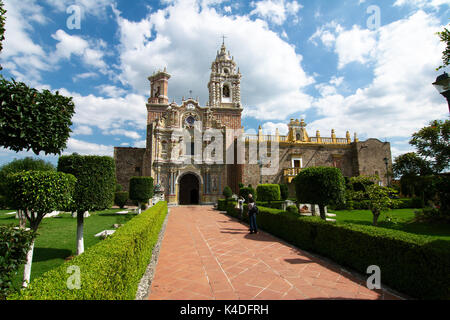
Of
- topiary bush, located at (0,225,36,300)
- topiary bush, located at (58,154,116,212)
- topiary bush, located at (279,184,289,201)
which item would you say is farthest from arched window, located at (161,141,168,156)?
topiary bush, located at (0,225,36,300)

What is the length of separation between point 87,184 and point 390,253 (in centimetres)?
868

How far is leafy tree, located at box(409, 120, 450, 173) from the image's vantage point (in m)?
16.2

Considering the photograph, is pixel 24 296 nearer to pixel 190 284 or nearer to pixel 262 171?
pixel 190 284

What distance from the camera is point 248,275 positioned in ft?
16.0

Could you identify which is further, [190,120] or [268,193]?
[190,120]

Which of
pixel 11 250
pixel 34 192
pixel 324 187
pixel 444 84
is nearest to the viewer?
pixel 11 250

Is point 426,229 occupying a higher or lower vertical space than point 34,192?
lower

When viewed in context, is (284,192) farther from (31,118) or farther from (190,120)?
(31,118)

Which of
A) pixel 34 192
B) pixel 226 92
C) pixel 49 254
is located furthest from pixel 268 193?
pixel 226 92

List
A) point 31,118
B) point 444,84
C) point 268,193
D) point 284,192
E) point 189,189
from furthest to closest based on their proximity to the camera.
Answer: point 189,189, point 284,192, point 268,193, point 31,118, point 444,84

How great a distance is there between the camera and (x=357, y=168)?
28.1 metres

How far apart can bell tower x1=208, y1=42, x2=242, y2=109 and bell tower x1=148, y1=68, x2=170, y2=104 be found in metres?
6.56
